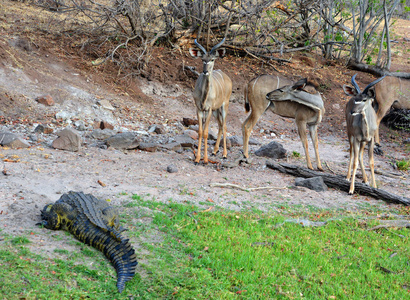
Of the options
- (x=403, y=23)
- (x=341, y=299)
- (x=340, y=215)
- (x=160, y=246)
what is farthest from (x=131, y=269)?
(x=403, y=23)

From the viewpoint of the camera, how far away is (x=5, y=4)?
14.9 m

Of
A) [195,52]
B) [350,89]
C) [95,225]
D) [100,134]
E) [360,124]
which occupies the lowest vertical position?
[100,134]

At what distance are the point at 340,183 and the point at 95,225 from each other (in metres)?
5.13

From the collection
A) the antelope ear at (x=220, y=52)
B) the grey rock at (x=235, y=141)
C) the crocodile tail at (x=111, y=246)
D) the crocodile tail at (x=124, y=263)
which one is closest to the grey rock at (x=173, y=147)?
the grey rock at (x=235, y=141)

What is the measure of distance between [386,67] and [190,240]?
14598 millimetres

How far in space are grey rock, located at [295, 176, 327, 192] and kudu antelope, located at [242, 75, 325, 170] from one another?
147 cm

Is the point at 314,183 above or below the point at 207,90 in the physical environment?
below

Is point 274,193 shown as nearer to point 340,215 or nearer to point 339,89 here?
point 340,215

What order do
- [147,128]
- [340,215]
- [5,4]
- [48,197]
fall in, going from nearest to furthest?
[48,197]
[340,215]
[147,128]
[5,4]

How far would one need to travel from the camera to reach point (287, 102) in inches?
380

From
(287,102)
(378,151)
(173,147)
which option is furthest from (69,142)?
(378,151)

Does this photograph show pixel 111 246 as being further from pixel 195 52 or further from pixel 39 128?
pixel 195 52

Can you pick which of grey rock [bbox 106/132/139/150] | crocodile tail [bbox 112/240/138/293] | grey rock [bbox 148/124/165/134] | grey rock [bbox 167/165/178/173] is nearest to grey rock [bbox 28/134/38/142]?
grey rock [bbox 106/132/139/150]

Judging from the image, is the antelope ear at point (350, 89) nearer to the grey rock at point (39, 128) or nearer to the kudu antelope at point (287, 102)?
the kudu antelope at point (287, 102)
